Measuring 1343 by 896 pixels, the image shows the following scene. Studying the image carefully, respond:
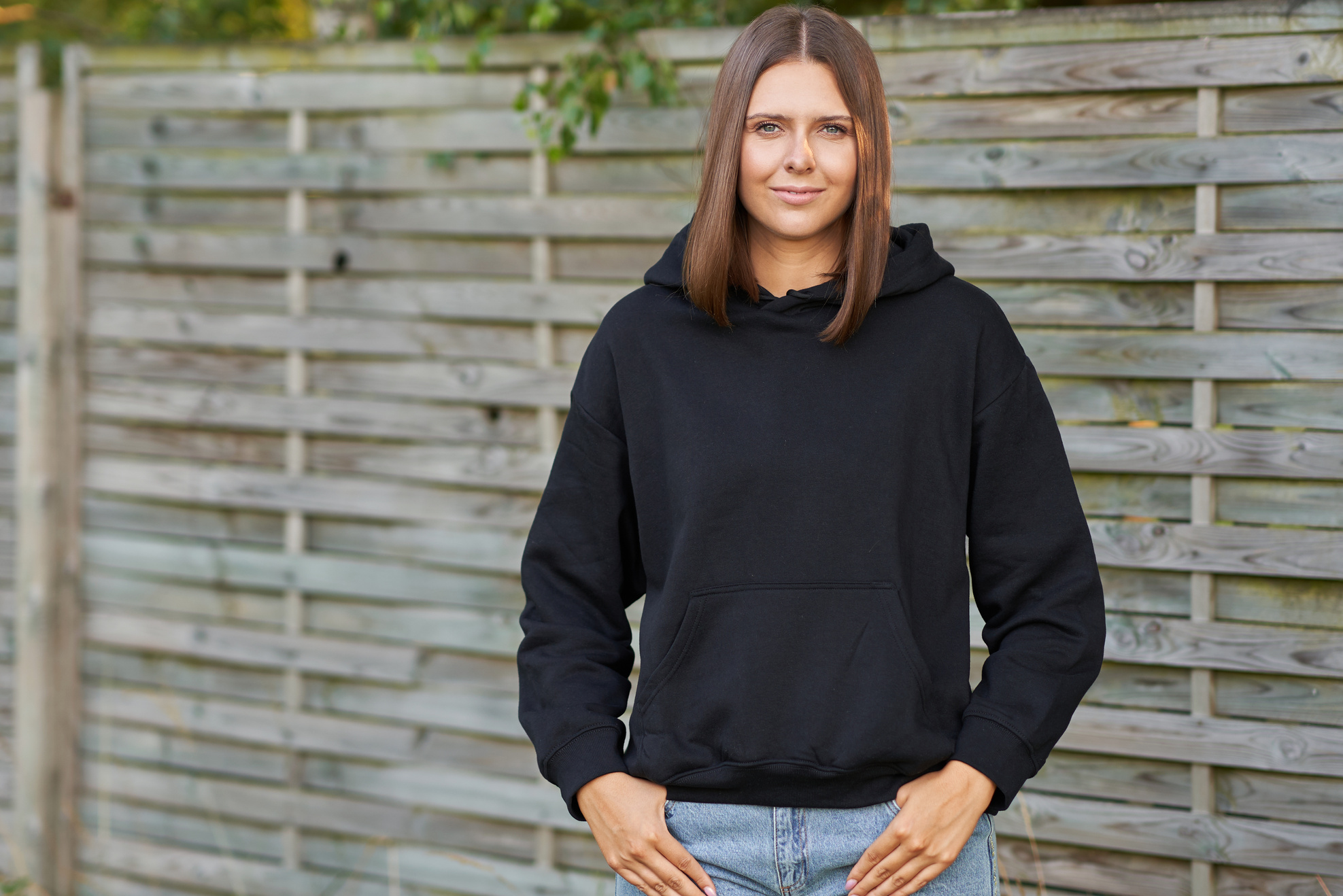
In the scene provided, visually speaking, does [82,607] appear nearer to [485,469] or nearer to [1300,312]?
[485,469]

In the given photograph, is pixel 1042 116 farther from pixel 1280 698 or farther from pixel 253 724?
pixel 253 724

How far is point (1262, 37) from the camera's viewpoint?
2.38 metres

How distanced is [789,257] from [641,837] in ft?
2.63

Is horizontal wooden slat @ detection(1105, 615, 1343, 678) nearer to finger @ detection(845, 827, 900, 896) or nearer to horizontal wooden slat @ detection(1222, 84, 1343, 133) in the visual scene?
horizontal wooden slat @ detection(1222, 84, 1343, 133)

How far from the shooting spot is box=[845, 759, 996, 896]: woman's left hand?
1.43 metres

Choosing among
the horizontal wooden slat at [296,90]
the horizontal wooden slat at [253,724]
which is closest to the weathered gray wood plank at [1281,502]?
the horizontal wooden slat at [296,90]

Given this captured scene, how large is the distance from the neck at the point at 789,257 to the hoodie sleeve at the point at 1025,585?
0.86 feet

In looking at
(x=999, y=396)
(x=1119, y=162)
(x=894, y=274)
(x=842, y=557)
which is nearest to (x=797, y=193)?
(x=894, y=274)

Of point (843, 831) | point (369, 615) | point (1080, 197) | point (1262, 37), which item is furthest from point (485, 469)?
point (1262, 37)

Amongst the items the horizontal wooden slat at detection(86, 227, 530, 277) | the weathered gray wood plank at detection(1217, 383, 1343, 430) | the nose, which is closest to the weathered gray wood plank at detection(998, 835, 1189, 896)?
the weathered gray wood plank at detection(1217, 383, 1343, 430)

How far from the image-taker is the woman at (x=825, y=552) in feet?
4.80

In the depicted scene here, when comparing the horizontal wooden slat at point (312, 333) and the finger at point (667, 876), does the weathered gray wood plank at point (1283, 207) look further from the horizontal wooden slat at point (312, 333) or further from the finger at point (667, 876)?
the finger at point (667, 876)

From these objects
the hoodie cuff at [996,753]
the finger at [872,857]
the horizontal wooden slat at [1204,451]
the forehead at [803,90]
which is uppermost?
the forehead at [803,90]

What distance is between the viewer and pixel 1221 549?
2451mm
